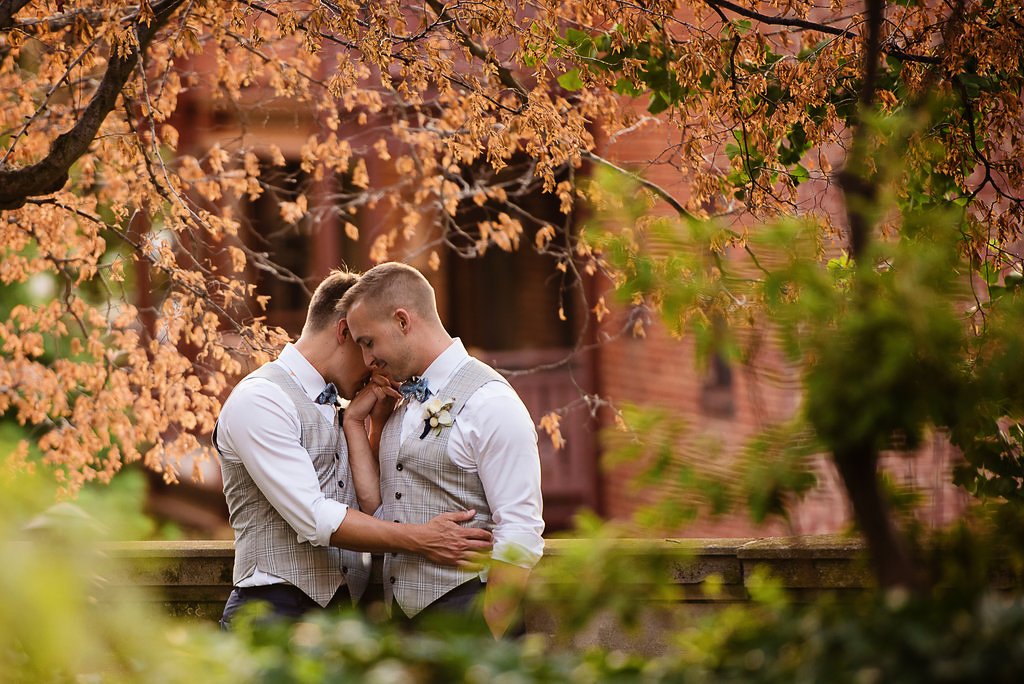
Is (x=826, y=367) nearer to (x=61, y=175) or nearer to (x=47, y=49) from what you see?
(x=61, y=175)

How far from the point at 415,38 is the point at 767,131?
1.82 metres

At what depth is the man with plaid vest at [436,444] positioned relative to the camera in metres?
3.81

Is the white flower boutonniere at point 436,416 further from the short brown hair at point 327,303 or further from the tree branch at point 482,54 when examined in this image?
the tree branch at point 482,54

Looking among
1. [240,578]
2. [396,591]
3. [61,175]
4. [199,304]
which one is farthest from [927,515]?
[199,304]

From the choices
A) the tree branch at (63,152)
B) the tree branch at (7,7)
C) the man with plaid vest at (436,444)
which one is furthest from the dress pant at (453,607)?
the tree branch at (7,7)

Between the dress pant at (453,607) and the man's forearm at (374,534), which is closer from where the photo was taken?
the man's forearm at (374,534)

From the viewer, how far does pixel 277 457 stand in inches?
151

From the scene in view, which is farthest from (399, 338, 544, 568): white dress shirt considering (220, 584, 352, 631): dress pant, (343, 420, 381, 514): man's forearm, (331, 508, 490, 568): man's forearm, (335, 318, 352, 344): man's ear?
(220, 584, 352, 631): dress pant

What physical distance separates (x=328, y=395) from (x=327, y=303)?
13.8 inches

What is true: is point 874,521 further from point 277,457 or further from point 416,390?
point 277,457

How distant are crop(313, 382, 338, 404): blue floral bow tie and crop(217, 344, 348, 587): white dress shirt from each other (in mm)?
149

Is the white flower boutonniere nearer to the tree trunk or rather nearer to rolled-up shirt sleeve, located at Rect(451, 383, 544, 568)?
rolled-up shirt sleeve, located at Rect(451, 383, 544, 568)

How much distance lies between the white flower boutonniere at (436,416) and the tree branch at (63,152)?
2.37m

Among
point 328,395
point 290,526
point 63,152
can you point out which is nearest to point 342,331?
point 328,395
